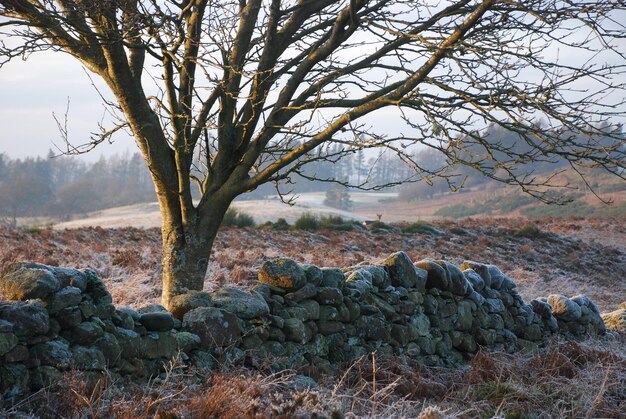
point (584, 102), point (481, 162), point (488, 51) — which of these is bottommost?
point (481, 162)

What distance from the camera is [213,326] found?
430cm

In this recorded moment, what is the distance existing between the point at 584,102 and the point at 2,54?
19.2 feet

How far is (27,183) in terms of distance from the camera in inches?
2876

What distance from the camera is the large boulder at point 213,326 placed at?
168 inches

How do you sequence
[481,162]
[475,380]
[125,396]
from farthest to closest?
[481,162]
[475,380]
[125,396]

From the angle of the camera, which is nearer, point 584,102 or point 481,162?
point 584,102

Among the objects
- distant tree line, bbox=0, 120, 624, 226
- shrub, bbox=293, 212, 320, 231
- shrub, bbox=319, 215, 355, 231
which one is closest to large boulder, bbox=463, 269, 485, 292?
shrub, bbox=293, 212, 320, 231

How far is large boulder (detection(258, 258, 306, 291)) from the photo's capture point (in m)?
5.14

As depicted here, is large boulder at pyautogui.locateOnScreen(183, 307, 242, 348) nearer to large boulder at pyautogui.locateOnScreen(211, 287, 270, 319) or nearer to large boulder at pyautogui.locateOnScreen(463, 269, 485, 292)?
large boulder at pyautogui.locateOnScreen(211, 287, 270, 319)

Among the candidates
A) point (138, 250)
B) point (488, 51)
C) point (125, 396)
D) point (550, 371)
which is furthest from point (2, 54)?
point (138, 250)

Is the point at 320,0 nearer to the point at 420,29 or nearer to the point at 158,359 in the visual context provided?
the point at 420,29

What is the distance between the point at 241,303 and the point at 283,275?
68cm

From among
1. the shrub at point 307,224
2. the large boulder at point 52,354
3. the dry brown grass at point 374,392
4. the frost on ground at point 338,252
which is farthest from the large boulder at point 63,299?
the shrub at point 307,224

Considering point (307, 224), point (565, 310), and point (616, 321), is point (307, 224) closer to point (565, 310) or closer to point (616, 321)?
point (616, 321)
